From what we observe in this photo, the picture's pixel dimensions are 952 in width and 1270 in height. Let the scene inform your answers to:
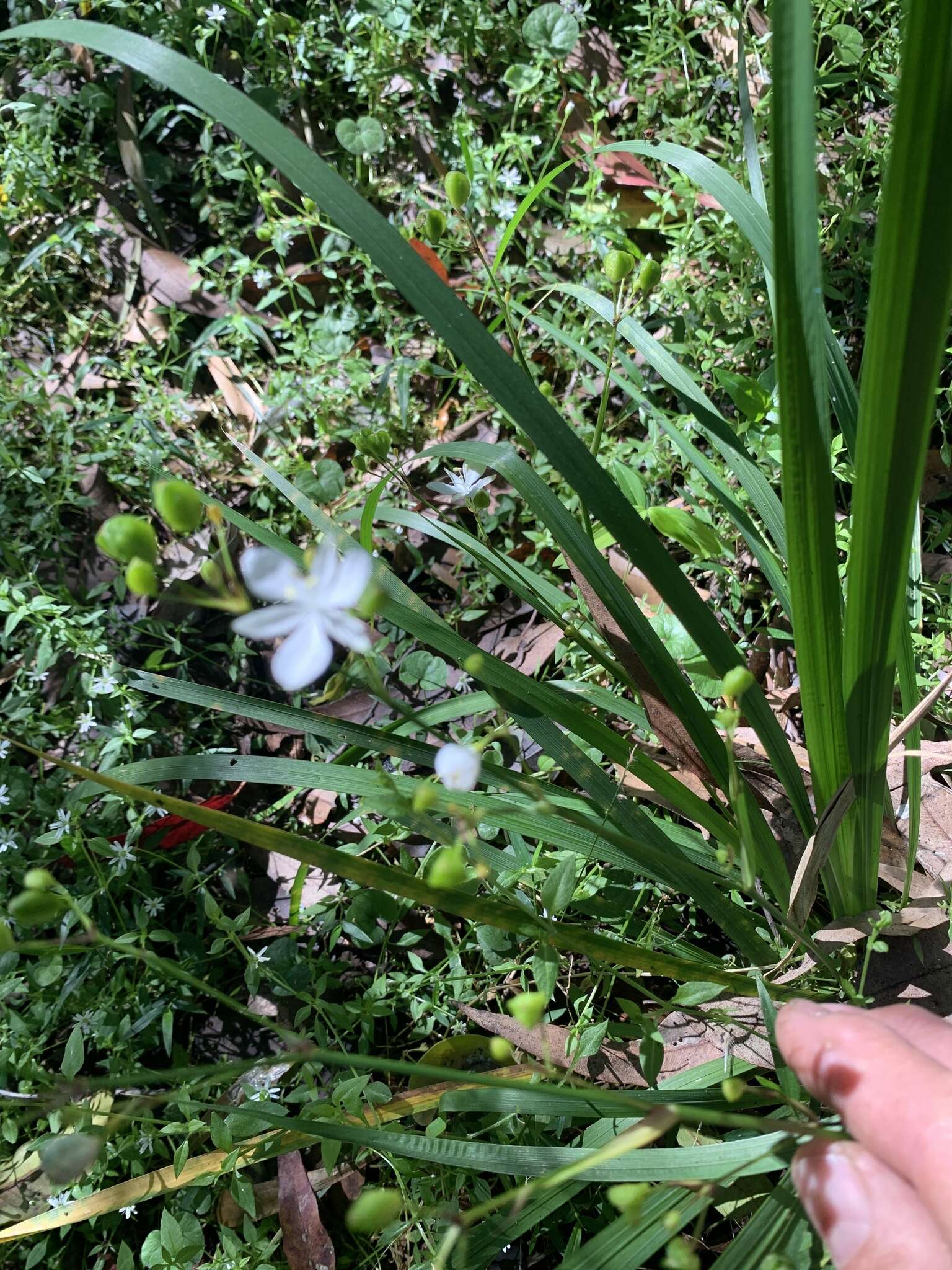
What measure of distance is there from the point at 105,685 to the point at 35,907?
832 mm

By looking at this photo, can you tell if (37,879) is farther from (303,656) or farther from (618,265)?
(618,265)

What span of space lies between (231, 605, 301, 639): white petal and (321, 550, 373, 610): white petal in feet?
0.08

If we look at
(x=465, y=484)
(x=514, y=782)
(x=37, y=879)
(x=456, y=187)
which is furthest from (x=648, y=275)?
(x=37, y=879)

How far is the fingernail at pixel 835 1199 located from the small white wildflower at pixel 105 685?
116 cm

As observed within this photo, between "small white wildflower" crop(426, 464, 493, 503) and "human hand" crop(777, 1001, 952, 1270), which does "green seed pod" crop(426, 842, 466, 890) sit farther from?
"small white wildflower" crop(426, 464, 493, 503)

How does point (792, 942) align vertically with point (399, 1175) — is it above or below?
above

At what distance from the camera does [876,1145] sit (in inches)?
27.0

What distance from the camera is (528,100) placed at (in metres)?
1.93

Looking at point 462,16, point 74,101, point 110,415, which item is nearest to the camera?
point 110,415

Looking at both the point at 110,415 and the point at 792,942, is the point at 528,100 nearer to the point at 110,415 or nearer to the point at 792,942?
the point at 110,415

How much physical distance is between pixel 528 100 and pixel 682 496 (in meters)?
1.02

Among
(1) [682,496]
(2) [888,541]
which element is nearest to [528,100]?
(1) [682,496]

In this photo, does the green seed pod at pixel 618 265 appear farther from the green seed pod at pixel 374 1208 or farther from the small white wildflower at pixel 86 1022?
the small white wildflower at pixel 86 1022

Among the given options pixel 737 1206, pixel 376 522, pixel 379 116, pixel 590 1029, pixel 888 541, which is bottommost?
pixel 737 1206
